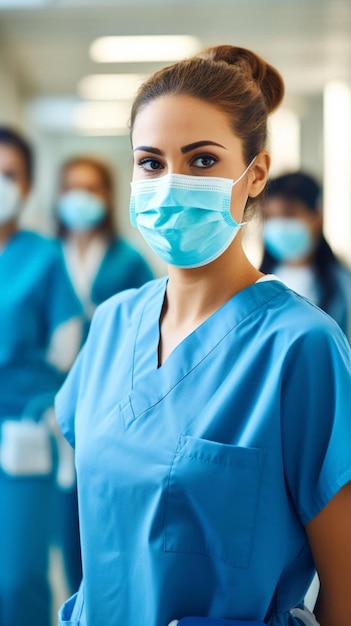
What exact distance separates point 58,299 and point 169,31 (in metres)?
2.31

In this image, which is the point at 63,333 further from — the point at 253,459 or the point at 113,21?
the point at 113,21

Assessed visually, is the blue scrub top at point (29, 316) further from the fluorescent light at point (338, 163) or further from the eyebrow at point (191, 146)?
the fluorescent light at point (338, 163)

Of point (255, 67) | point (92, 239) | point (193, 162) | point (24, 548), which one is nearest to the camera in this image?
point (193, 162)

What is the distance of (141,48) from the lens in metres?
4.22

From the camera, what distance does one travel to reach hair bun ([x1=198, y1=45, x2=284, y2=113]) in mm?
1092

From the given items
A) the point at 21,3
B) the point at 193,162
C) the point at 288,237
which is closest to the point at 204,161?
the point at 193,162

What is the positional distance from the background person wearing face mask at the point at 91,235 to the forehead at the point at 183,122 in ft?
5.95

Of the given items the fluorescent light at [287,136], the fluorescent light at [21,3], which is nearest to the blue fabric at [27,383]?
the fluorescent light at [21,3]

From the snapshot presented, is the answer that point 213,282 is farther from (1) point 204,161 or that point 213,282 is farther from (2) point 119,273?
(2) point 119,273

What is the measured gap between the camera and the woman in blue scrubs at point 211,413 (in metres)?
0.87

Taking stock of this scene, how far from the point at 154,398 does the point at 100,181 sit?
225 cm

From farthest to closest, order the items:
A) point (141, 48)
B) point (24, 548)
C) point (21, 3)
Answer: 1. point (141, 48)
2. point (21, 3)
3. point (24, 548)

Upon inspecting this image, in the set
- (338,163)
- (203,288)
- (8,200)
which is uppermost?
(203,288)

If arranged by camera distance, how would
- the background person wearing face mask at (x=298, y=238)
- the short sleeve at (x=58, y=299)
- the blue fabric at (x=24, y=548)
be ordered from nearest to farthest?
the blue fabric at (x=24, y=548), the short sleeve at (x=58, y=299), the background person wearing face mask at (x=298, y=238)
